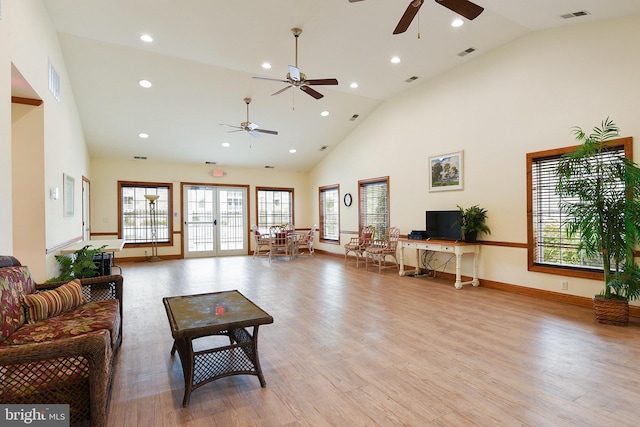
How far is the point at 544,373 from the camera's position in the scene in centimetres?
259

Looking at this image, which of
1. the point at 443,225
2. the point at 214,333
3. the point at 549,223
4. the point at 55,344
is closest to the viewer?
the point at 55,344

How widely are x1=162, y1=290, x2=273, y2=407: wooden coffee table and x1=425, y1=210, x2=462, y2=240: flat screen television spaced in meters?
4.19

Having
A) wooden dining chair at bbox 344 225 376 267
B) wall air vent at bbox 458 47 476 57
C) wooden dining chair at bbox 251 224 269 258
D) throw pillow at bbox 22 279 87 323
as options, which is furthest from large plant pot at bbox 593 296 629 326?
wooden dining chair at bbox 251 224 269 258

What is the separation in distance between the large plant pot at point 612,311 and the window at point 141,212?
30.5 ft

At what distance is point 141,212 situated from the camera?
9.15 metres

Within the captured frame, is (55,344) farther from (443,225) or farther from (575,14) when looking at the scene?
(575,14)

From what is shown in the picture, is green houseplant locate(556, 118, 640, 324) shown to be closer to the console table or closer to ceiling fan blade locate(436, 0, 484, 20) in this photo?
the console table

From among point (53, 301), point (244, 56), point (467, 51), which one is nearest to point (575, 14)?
point (467, 51)

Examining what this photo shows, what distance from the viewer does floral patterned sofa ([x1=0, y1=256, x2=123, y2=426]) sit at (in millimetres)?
1630

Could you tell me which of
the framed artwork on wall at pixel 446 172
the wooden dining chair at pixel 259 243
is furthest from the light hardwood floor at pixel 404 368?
the wooden dining chair at pixel 259 243

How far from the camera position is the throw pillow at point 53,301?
2.40 m

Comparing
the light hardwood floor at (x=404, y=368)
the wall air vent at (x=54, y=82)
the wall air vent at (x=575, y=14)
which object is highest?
the wall air vent at (x=575, y=14)

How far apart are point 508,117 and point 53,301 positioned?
6.02 meters

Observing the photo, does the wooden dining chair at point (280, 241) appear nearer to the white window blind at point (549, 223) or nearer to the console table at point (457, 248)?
the console table at point (457, 248)
